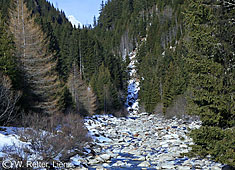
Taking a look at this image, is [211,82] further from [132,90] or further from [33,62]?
[132,90]

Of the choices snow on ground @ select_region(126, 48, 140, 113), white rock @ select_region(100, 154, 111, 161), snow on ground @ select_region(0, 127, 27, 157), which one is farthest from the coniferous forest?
snow on ground @ select_region(126, 48, 140, 113)

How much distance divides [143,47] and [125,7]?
169 feet

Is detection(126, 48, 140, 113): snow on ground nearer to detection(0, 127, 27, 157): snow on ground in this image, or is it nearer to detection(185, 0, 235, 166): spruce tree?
detection(0, 127, 27, 157): snow on ground

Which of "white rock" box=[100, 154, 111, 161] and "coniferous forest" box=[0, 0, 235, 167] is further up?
"coniferous forest" box=[0, 0, 235, 167]

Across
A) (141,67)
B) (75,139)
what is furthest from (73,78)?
(141,67)

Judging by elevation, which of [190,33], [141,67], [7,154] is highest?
[141,67]

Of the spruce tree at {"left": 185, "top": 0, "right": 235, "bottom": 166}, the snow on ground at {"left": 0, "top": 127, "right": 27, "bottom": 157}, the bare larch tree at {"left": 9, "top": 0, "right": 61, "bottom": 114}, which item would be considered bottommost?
the snow on ground at {"left": 0, "top": 127, "right": 27, "bottom": 157}

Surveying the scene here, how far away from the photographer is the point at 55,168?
404 inches

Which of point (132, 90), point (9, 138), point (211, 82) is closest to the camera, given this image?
point (211, 82)

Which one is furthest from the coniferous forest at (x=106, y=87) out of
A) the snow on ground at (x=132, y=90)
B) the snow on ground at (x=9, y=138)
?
the snow on ground at (x=132, y=90)

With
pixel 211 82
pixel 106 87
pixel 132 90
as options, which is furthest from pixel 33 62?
pixel 132 90

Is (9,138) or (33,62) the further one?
(33,62)

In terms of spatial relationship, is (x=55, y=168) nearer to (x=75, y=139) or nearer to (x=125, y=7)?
(x=75, y=139)

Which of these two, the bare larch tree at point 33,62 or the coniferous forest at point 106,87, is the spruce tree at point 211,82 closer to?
the coniferous forest at point 106,87
